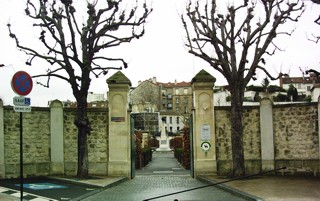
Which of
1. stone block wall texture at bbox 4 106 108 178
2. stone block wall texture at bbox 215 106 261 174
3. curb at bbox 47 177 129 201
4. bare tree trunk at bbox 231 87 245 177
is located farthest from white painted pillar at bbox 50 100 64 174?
bare tree trunk at bbox 231 87 245 177

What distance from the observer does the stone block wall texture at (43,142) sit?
61.5ft

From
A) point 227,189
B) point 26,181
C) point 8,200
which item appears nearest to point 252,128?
point 227,189

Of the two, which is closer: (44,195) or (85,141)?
(44,195)

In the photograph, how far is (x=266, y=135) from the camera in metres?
19.5

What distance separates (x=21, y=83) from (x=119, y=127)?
383 inches

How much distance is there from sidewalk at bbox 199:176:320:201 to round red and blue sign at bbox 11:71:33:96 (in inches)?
267

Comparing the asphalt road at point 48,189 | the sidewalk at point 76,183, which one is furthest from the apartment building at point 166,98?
the asphalt road at point 48,189

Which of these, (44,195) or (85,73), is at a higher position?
(85,73)

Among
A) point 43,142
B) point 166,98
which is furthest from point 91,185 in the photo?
point 166,98

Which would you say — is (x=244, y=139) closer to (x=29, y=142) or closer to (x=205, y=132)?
(x=205, y=132)

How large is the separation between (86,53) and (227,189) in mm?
8427

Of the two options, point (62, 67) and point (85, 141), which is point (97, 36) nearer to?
point (62, 67)

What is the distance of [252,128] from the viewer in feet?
65.0

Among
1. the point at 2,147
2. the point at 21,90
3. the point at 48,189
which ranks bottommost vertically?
the point at 48,189
